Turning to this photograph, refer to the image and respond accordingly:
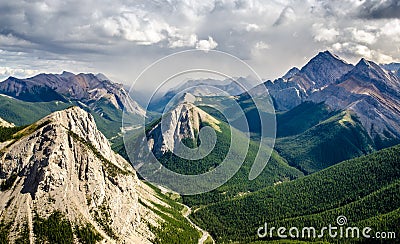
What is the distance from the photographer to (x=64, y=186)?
13550 cm

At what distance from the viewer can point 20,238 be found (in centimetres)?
12212

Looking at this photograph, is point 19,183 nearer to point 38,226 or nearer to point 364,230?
point 38,226

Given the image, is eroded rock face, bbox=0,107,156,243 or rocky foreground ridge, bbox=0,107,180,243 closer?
rocky foreground ridge, bbox=0,107,180,243

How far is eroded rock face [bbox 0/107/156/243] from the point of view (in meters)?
132

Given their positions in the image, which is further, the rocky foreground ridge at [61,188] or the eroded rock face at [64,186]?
the eroded rock face at [64,186]

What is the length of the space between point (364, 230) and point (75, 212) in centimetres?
11470

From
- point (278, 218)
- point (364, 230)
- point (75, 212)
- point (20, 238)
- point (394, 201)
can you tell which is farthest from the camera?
point (278, 218)

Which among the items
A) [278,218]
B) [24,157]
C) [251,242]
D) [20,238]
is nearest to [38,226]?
[20,238]

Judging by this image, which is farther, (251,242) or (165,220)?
(165,220)

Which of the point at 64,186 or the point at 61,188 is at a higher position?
the point at 64,186

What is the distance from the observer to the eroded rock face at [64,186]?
13150 cm

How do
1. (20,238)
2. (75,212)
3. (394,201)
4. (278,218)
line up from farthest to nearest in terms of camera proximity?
1. (278,218)
2. (394,201)
3. (75,212)
4. (20,238)

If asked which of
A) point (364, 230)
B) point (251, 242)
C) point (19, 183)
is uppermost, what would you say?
point (19, 183)

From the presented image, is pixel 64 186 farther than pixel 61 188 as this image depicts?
Yes
